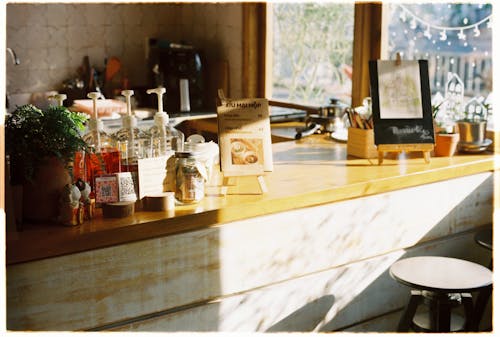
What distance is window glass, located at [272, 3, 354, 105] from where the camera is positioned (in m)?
4.50

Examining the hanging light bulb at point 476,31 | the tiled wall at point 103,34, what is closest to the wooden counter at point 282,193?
the hanging light bulb at point 476,31

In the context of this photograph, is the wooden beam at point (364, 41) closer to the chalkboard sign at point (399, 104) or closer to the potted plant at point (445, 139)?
the potted plant at point (445, 139)

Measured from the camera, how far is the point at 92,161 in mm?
2266

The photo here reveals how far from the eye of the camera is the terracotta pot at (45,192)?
6.89 feet

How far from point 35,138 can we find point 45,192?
6.5 inches

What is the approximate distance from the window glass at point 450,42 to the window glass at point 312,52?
0.46 meters

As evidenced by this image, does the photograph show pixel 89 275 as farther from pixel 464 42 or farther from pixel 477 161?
pixel 464 42

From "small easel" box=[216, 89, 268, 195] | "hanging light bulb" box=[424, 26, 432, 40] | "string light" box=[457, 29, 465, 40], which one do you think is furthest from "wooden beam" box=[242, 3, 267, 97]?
"small easel" box=[216, 89, 268, 195]

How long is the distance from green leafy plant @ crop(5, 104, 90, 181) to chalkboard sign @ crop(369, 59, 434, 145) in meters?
1.44

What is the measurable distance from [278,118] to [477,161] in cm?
165

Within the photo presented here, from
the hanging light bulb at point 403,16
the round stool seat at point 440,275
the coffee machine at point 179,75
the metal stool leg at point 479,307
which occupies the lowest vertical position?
the metal stool leg at point 479,307

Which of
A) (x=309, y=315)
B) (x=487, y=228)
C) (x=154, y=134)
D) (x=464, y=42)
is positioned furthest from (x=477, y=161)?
(x=154, y=134)

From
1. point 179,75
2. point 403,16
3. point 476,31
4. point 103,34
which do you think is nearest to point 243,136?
point 476,31

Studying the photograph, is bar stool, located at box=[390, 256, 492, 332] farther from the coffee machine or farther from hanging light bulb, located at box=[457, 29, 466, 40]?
the coffee machine
